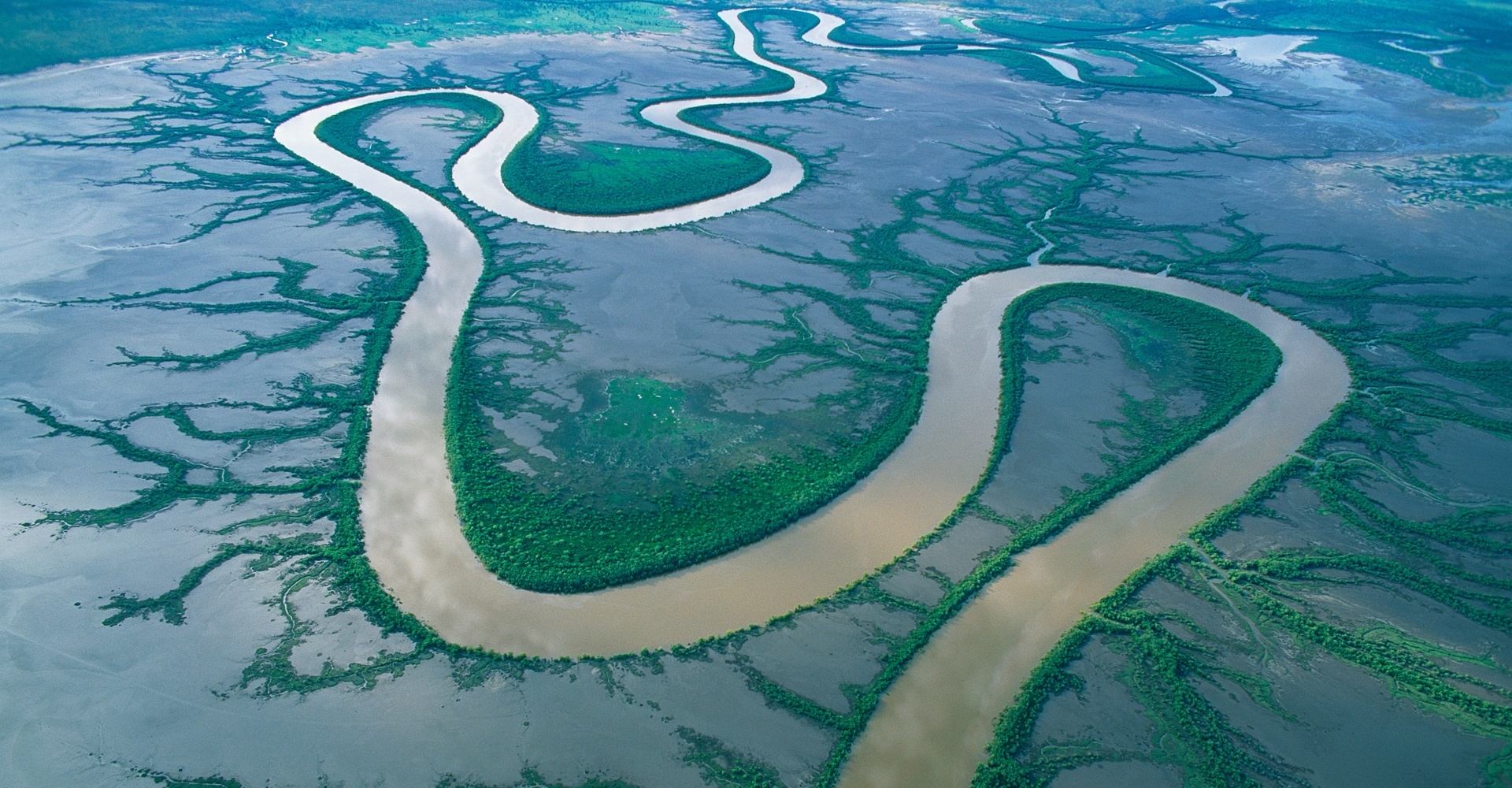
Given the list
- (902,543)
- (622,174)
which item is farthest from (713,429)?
(622,174)

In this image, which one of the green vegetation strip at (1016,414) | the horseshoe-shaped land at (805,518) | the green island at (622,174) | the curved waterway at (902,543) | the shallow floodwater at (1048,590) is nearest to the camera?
the shallow floodwater at (1048,590)

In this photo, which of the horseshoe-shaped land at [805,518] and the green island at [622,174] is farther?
the green island at [622,174]

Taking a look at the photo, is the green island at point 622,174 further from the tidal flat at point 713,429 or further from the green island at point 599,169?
the tidal flat at point 713,429

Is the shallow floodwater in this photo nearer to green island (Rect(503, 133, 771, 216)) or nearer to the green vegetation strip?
the green vegetation strip

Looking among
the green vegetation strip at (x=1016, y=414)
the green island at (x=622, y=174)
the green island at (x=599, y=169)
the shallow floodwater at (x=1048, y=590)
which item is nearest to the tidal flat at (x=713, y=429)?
the green vegetation strip at (x=1016, y=414)

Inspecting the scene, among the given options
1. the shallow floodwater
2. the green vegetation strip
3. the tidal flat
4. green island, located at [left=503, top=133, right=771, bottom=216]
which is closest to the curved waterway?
the shallow floodwater

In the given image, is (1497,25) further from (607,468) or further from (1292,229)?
(607,468)

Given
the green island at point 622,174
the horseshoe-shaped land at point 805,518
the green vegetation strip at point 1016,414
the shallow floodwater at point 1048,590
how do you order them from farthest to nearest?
the green island at point 622,174
the horseshoe-shaped land at point 805,518
the green vegetation strip at point 1016,414
the shallow floodwater at point 1048,590

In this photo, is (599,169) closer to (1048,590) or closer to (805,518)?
(805,518)

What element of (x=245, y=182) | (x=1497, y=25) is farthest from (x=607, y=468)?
(x=1497, y=25)
